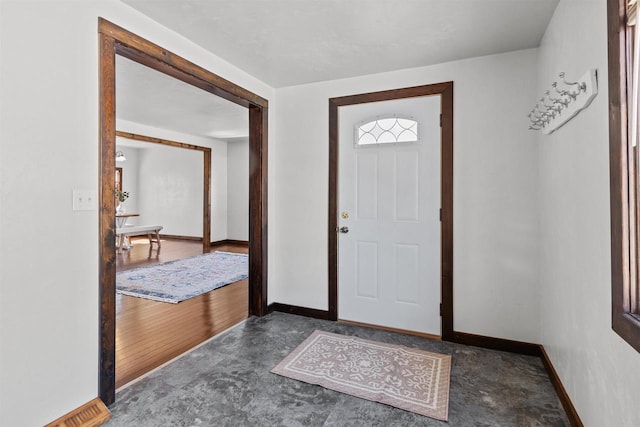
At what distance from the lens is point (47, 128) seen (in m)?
1.67

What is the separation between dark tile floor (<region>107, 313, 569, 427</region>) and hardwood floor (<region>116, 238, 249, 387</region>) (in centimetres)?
19

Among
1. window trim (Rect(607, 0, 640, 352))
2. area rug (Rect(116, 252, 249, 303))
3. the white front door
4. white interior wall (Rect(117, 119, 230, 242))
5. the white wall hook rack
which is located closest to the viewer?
window trim (Rect(607, 0, 640, 352))

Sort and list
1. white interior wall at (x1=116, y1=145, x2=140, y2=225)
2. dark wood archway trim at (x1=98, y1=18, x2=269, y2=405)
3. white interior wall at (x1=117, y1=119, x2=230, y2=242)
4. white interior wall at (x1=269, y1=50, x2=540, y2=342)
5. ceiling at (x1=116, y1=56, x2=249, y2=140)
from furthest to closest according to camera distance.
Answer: white interior wall at (x1=116, y1=145, x2=140, y2=225)
white interior wall at (x1=117, y1=119, x2=230, y2=242)
ceiling at (x1=116, y1=56, x2=249, y2=140)
white interior wall at (x1=269, y1=50, x2=540, y2=342)
dark wood archway trim at (x1=98, y1=18, x2=269, y2=405)

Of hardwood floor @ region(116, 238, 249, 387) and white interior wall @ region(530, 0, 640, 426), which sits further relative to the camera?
hardwood floor @ region(116, 238, 249, 387)

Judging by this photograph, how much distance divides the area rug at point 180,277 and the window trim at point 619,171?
392 cm

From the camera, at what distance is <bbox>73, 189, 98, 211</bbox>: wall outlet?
70.5 inches

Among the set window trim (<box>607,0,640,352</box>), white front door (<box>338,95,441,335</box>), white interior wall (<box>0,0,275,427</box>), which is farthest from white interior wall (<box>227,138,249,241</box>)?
window trim (<box>607,0,640,352</box>)

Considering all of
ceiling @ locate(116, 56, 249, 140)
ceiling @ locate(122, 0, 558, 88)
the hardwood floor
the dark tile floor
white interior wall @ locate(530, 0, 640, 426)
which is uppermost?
ceiling @ locate(116, 56, 249, 140)

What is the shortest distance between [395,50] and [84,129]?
2.23m

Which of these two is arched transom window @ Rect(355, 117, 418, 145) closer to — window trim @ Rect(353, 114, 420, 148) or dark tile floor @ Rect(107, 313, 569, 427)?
window trim @ Rect(353, 114, 420, 148)

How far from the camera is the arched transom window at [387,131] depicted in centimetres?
302

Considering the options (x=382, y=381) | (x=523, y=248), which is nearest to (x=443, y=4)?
(x=523, y=248)

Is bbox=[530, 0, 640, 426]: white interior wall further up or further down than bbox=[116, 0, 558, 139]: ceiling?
further down

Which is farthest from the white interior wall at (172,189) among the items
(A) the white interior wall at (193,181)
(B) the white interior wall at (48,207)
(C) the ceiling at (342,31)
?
(B) the white interior wall at (48,207)
